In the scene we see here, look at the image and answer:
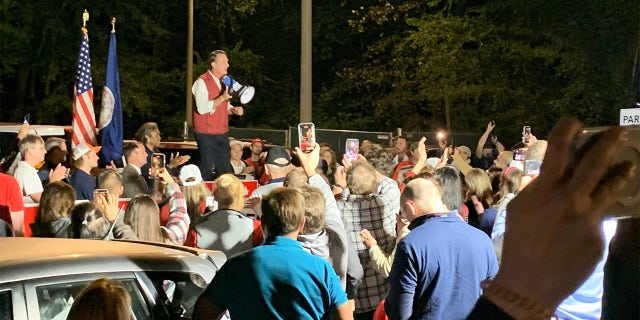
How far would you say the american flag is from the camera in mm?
12438

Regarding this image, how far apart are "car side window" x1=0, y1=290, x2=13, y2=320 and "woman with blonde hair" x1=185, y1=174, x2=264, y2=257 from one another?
3191 mm

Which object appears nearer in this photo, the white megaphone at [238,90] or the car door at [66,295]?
the car door at [66,295]

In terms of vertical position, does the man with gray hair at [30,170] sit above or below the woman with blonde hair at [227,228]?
above

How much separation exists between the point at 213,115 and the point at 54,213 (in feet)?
17.5

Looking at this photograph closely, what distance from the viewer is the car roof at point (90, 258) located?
3533 millimetres

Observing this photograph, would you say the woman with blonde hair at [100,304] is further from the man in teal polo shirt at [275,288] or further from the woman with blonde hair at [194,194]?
the woman with blonde hair at [194,194]

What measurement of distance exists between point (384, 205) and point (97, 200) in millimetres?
2142

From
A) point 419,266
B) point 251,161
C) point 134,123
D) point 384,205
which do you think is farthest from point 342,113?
point 419,266

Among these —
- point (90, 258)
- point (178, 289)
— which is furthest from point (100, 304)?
point (178, 289)

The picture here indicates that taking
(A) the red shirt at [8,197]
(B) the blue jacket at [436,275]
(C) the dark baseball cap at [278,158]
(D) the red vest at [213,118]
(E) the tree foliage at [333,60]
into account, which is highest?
(E) the tree foliage at [333,60]

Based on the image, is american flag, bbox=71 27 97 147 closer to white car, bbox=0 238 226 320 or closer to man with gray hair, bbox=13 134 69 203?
man with gray hair, bbox=13 134 69 203

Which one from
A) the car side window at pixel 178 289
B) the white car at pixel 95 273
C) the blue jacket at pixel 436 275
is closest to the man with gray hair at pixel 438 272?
the blue jacket at pixel 436 275

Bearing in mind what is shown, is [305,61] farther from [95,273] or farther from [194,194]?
[95,273]

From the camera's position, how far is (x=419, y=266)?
4.83 metres
